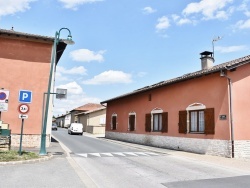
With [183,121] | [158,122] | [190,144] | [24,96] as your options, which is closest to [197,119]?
[183,121]

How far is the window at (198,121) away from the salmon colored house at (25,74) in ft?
27.7

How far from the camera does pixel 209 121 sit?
15.0 m

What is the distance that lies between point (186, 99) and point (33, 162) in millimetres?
10224

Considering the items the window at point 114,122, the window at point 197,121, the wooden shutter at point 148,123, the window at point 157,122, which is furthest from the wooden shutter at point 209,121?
the window at point 114,122

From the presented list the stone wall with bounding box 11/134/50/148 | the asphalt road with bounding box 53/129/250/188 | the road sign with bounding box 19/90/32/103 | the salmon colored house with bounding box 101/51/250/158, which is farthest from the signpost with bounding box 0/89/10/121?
the salmon colored house with bounding box 101/51/250/158

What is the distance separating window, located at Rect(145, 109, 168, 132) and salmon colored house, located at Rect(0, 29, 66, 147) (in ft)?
25.9

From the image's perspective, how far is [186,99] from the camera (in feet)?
56.2

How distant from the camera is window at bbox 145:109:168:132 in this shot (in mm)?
19058

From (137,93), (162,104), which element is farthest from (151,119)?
(137,93)

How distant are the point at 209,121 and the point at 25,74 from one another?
11148 millimetres

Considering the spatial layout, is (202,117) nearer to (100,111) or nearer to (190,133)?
(190,133)

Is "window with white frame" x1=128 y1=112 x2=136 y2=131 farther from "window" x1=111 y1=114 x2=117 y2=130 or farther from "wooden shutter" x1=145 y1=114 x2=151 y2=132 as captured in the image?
"window" x1=111 y1=114 x2=117 y2=130

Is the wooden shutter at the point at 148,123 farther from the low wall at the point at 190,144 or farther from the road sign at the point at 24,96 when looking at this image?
the road sign at the point at 24,96

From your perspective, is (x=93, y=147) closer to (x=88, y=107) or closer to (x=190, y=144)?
(x=190, y=144)
